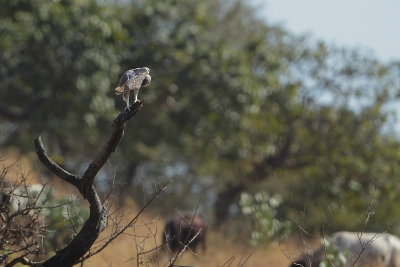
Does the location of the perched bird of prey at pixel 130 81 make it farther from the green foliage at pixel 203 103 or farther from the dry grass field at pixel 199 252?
the green foliage at pixel 203 103

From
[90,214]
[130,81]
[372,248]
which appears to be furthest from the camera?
[372,248]

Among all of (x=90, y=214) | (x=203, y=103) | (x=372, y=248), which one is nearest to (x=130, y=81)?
(x=90, y=214)

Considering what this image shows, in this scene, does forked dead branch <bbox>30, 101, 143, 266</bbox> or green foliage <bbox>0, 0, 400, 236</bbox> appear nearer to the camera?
forked dead branch <bbox>30, 101, 143, 266</bbox>

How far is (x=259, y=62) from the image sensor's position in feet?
84.9

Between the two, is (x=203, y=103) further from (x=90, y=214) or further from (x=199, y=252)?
(x=90, y=214)

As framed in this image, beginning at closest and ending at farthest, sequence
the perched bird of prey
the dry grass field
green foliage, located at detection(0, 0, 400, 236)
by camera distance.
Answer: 1. the perched bird of prey
2. the dry grass field
3. green foliage, located at detection(0, 0, 400, 236)

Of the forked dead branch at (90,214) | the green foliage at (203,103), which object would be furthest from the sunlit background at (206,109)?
the forked dead branch at (90,214)

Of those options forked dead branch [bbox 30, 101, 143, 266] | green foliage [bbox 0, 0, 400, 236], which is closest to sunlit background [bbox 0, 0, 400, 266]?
green foliage [bbox 0, 0, 400, 236]

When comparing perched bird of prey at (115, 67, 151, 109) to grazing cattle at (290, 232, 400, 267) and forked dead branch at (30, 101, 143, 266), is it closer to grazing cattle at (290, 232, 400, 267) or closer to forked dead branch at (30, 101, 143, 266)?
forked dead branch at (30, 101, 143, 266)

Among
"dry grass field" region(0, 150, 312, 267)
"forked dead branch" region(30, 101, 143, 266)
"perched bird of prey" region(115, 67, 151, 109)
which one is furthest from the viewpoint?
"dry grass field" region(0, 150, 312, 267)

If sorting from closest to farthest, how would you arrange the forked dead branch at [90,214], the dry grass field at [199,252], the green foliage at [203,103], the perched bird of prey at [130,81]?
A: the perched bird of prey at [130,81] → the forked dead branch at [90,214] → the dry grass field at [199,252] → the green foliage at [203,103]

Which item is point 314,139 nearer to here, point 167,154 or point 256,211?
point 167,154

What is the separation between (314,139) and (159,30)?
624cm

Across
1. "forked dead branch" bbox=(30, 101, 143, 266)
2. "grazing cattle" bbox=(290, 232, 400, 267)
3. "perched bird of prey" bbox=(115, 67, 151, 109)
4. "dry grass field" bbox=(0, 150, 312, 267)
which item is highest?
"perched bird of prey" bbox=(115, 67, 151, 109)
